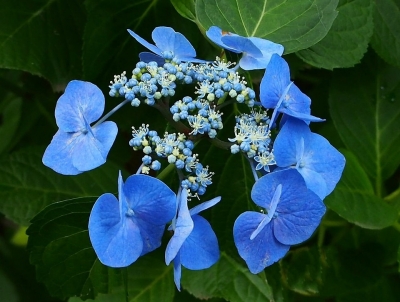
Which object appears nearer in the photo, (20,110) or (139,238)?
(139,238)

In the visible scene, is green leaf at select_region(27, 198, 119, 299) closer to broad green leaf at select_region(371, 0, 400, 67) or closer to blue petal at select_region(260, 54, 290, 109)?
blue petal at select_region(260, 54, 290, 109)

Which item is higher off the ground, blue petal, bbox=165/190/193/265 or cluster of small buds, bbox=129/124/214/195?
cluster of small buds, bbox=129/124/214/195

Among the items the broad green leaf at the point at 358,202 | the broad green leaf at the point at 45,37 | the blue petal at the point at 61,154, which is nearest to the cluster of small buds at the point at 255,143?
the blue petal at the point at 61,154

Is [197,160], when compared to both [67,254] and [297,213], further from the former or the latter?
[67,254]

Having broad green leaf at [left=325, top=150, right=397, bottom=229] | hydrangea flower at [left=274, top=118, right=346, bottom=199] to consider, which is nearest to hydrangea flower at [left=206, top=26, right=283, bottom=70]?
hydrangea flower at [left=274, top=118, right=346, bottom=199]

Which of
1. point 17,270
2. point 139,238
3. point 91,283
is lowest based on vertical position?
point 17,270

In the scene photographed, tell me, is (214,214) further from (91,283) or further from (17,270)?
(17,270)

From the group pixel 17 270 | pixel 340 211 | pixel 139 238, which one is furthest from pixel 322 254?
pixel 17 270
